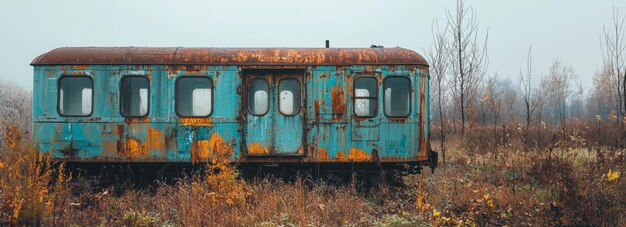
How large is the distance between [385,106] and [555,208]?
335 cm

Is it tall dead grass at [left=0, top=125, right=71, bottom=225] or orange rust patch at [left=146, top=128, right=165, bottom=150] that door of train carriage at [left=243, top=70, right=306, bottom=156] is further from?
tall dead grass at [left=0, top=125, right=71, bottom=225]

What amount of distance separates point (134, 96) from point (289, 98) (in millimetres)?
2961

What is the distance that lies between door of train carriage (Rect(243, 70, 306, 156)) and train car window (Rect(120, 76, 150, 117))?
191 cm

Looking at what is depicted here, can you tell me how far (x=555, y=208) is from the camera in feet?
20.0

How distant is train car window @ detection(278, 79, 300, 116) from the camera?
8.37m

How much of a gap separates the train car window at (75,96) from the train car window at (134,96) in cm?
61

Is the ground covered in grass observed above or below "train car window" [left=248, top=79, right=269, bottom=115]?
below

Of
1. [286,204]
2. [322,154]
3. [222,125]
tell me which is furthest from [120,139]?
[322,154]

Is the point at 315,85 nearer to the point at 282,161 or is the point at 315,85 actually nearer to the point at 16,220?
the point at 282,161

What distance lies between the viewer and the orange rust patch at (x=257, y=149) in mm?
8258

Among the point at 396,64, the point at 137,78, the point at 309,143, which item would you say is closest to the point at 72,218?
the point at 137,78

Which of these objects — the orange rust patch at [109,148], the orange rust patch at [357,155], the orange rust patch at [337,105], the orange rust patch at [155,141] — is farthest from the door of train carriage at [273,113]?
the orange rust patch at [109,148]

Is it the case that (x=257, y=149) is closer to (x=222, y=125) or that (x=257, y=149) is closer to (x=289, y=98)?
(x=222, y=125)

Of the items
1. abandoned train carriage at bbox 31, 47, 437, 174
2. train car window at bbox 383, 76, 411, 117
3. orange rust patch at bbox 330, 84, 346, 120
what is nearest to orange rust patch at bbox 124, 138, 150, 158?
abandoned train carriage at bbox 31, 47, 437, 174
